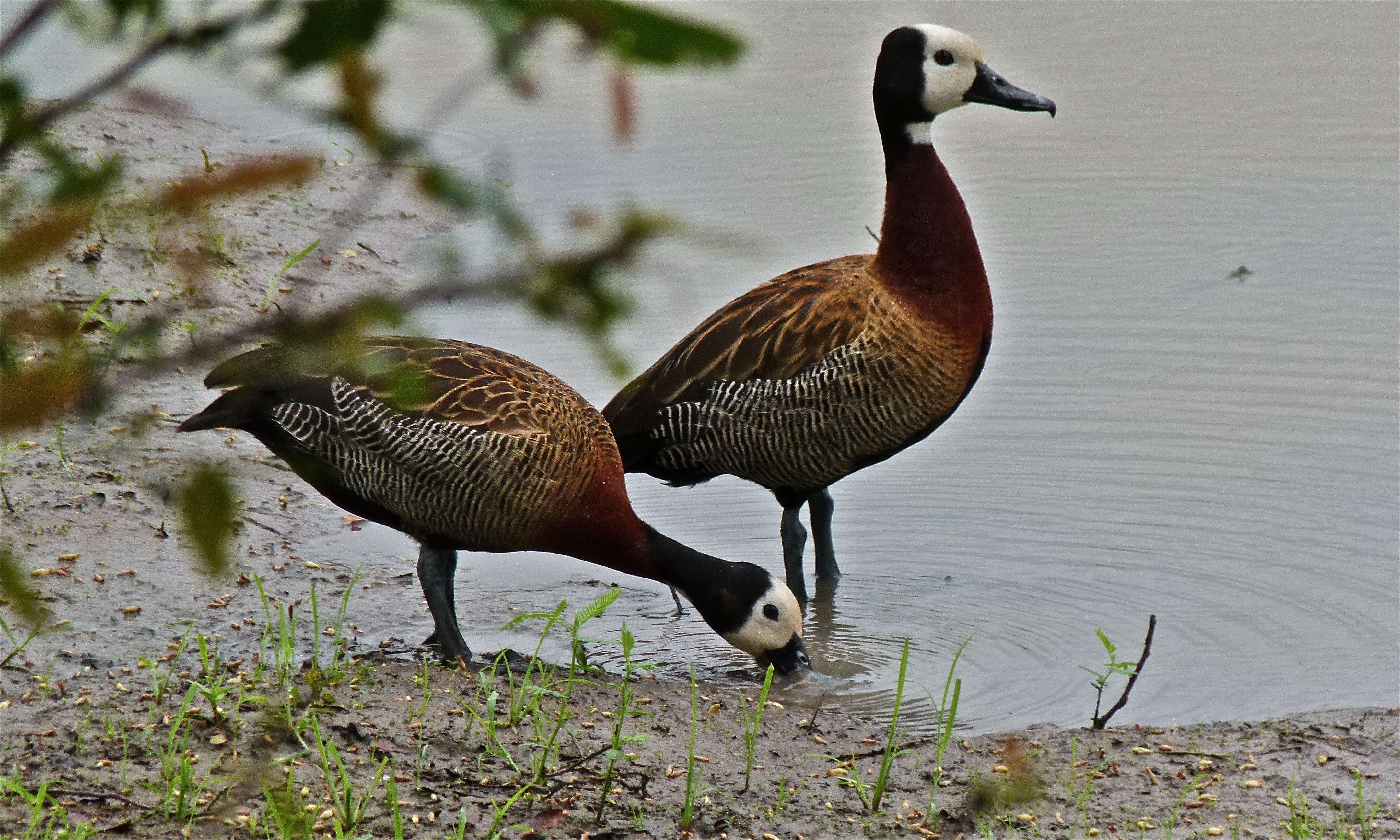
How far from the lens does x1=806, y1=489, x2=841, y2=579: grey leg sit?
558cm

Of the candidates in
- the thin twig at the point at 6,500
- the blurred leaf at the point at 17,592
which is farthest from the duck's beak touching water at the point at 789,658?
the blurred leaf at the point at 17,592

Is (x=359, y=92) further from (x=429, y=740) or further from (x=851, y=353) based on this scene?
(x=851, y=353)

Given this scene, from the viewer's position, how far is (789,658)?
4770 millimetres

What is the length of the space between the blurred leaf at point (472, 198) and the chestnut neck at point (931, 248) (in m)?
4.12

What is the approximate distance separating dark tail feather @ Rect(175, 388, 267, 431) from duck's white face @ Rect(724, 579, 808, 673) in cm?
152

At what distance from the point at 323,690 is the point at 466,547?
75 centimetres

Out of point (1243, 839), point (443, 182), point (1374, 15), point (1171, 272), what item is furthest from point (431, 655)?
point (1374, 15)

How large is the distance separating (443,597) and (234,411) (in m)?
0.79

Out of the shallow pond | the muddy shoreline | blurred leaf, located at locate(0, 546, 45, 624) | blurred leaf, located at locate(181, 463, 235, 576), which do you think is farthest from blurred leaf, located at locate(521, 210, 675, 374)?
the muddy shoreline

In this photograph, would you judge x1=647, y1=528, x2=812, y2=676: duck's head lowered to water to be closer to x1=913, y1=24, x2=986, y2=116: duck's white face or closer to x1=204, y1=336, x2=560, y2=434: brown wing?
x1=204, y1=336, x2=560, y2=434: brown wing

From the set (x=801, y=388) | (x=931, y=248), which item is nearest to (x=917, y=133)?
(x=931, y=248)

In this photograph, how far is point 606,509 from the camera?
4.78 meters

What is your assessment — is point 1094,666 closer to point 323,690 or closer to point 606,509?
point 606,509

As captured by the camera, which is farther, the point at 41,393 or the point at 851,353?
the point at 851,353
